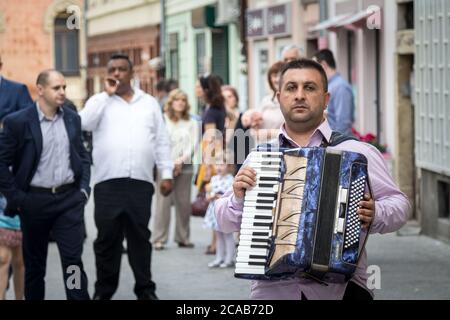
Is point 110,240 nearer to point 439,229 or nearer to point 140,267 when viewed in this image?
point 140,267

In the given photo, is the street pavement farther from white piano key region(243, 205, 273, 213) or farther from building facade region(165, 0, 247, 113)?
building facade region(165, 0, 247, 113)

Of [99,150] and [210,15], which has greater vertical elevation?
[210,15]

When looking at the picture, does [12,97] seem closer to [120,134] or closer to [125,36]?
[120,134]

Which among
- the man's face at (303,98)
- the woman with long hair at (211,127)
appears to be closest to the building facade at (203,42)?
the woman with long hair at (211,127)

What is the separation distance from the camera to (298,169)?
241 inches

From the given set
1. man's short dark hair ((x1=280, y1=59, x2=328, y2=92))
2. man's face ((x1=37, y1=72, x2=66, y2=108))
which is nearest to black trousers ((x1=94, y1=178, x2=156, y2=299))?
man's face ((x1=37, y1=72, x2=66, y2=108))

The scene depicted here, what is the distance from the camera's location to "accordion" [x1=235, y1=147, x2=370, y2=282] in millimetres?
6059

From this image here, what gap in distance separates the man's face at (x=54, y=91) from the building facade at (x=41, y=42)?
36327 millimetres

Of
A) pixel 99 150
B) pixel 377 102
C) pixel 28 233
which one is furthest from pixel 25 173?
pixel 377 102

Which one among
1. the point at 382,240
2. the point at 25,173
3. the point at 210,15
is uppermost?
the point at 210,15

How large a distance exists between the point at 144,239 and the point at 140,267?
0.78ft

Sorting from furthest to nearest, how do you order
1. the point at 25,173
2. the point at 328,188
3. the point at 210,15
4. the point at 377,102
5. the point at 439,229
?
the point at 210,15, the point at 377,102, the point at 439,229, the point at 25,173, the point at 328,188

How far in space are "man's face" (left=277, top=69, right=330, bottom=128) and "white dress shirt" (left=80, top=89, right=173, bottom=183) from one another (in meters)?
5.19

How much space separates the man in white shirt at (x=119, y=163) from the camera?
11.6m
